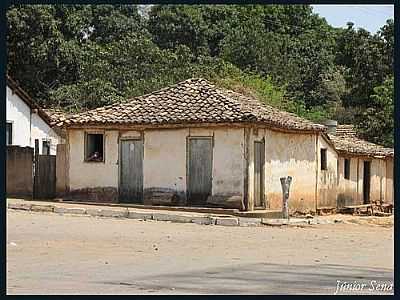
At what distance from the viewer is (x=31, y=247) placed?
508 inches

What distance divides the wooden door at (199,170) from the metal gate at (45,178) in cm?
450

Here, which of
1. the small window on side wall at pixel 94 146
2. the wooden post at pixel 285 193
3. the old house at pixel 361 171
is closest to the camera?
the wooden post at pixel 285 193

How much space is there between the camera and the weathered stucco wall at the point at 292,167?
23016 millimetres

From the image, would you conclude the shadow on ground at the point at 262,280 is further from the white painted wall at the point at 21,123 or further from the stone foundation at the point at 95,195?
the white painted wall at the point at 21,123

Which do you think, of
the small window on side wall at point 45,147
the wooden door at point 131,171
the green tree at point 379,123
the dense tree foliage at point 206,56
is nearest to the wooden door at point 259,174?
the wooden door at point 131,171

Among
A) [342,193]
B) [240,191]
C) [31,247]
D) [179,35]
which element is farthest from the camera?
[179,35]

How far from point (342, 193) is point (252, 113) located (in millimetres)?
8477

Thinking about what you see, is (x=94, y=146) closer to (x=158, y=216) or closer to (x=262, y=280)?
(x=158, y=216)
